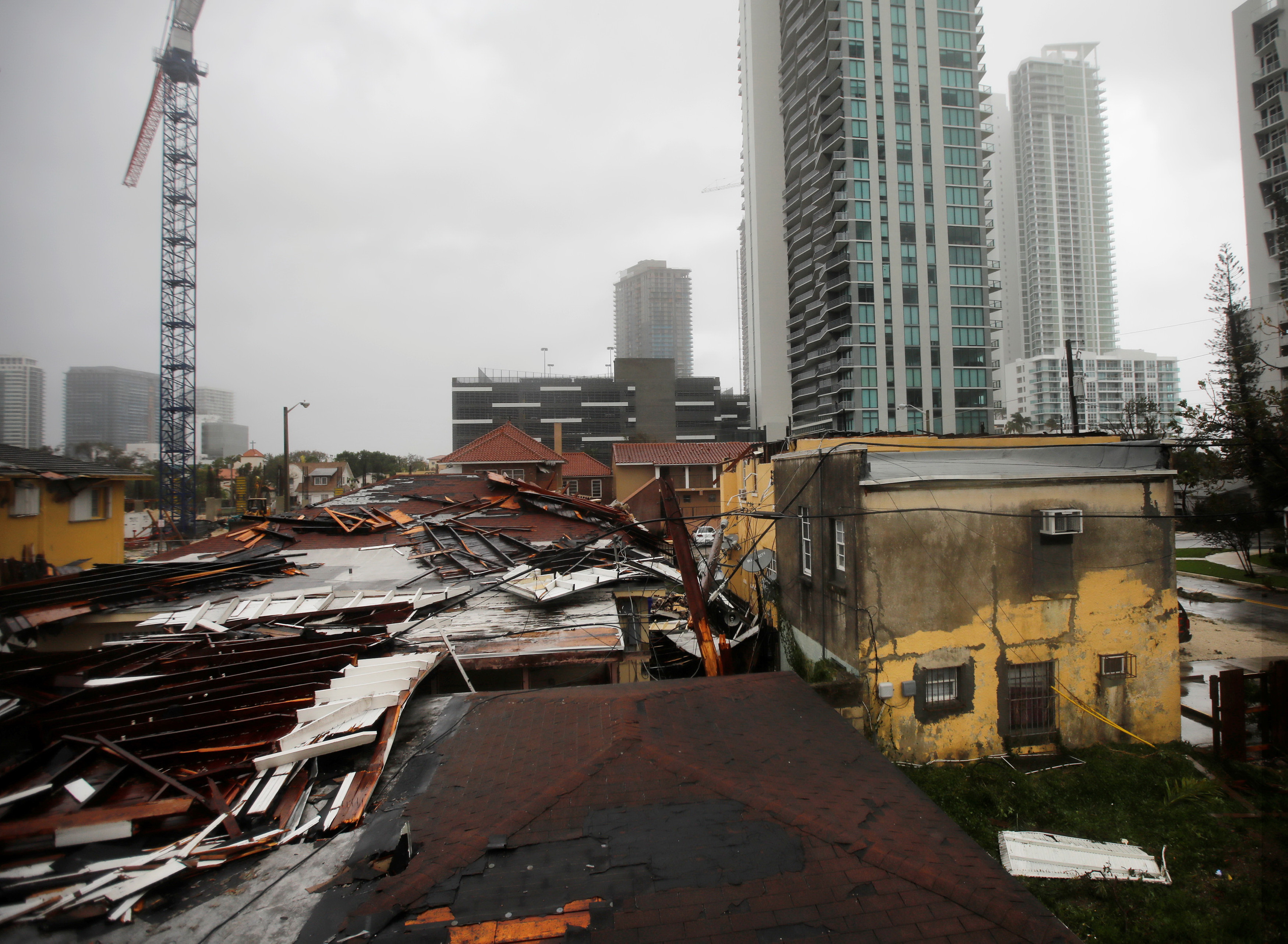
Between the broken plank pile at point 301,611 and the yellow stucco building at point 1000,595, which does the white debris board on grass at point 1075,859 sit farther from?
the broken plank pile at point 301,611

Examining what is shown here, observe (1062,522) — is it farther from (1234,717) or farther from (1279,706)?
(1279,706)

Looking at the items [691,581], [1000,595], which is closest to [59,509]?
[691,581]

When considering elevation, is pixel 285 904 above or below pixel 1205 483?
below

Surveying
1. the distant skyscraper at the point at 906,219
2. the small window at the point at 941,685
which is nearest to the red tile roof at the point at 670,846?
the small window at the point at 941,685

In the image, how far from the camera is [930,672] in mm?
9383

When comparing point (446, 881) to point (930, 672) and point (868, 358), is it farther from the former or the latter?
point (868, 358)

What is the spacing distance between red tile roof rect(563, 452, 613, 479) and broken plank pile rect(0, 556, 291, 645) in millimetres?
36409

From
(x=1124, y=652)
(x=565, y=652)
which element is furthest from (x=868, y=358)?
(x=565, y=652)

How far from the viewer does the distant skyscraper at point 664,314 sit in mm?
168375

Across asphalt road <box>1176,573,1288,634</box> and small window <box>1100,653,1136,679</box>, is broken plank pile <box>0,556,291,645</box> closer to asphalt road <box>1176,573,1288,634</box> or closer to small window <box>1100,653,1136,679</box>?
small window <box>1100,653,1136,679</box>

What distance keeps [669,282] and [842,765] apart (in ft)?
568

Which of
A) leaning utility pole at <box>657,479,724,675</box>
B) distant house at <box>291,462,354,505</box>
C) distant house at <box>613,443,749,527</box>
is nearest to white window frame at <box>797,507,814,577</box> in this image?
leaning utility pole at <box>657,479,724,675</box>

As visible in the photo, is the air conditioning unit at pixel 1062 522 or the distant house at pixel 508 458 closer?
the air conditioning unit at pixel 1062 522

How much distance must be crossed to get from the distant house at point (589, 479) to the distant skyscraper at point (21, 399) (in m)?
45.5
